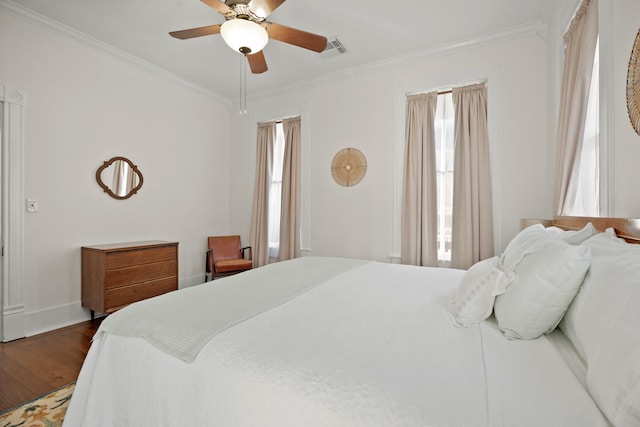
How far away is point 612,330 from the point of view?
0.71 m

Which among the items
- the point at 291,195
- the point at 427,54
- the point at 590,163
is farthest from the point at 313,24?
the point at 590,163

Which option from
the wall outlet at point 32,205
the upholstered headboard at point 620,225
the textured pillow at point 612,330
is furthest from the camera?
the wall outlet at point 32,205

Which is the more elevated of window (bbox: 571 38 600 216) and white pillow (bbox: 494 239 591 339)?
window (bbox: 571 38 600 216)

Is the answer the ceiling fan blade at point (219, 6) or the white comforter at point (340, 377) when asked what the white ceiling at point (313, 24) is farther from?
the white comforter at point (340, 377)

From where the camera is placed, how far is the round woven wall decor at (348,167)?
151 inches

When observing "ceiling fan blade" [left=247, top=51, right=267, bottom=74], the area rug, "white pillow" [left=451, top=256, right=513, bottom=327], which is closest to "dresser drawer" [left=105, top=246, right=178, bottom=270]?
the area rug

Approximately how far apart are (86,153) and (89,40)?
1.20m

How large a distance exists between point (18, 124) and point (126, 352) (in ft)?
9.47

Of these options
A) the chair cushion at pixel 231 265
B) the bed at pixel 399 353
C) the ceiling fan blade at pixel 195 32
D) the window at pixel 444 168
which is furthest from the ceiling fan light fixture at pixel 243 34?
the chair cushion at pixel 231 265

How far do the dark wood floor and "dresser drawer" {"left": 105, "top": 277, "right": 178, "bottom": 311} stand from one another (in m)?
0.34

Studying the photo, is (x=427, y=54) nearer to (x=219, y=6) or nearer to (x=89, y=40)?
(x=219, y=6)

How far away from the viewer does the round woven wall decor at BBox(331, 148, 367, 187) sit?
384 cm

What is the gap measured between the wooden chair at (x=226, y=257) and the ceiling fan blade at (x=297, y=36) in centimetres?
279

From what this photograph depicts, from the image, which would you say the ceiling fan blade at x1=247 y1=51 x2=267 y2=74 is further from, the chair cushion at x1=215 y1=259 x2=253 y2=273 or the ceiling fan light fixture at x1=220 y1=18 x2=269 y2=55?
the chair cushion at x1=215 y1=259 x2=253 y2=273
